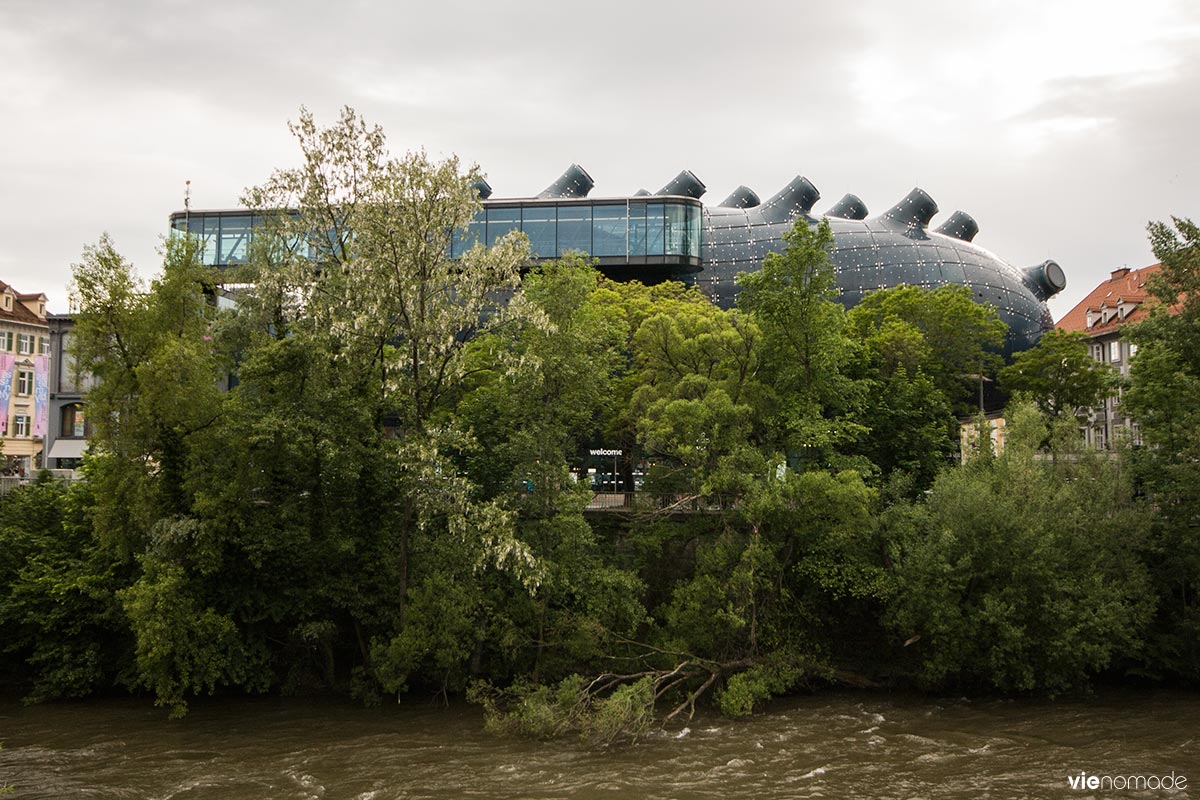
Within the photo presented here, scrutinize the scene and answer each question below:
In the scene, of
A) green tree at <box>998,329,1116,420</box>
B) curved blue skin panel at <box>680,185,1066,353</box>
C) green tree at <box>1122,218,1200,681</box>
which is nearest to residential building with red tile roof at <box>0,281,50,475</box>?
curved blue skin panel at <box>680,185,1066,353</box>

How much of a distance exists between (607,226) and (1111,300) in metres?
40.7

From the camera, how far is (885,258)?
272ft

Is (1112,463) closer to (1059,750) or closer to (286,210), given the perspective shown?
(1059,750)

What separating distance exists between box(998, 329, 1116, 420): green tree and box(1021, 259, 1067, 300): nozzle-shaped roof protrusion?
30.7m

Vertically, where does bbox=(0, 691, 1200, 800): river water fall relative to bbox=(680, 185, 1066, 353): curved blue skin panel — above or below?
below

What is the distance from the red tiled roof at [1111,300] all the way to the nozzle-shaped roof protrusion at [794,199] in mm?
21258

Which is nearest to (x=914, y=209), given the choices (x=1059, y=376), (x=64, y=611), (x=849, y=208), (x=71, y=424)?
(x=849, y=208)

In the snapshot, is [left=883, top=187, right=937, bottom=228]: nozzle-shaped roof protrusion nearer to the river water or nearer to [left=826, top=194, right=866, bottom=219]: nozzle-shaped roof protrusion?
[left=826, top=194, right=866, bottom=219]: nozzle-shaped roof protrusion

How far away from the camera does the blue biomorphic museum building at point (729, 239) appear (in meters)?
74.1

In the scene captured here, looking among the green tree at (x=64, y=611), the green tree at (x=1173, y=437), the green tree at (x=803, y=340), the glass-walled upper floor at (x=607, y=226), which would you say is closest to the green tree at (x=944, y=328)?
the green tree at (x=1173, y=437)

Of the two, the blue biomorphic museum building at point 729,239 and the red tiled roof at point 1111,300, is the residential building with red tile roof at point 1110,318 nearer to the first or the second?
the red tiled roof at point 1111,300

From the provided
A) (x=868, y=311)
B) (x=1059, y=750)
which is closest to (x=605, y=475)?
(x=868, y=311)

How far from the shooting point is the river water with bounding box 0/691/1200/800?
26.1m

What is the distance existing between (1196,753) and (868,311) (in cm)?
3237
